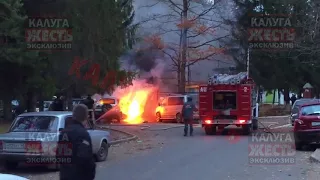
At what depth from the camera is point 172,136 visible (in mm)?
27078

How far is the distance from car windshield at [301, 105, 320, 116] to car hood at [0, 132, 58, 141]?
8.78 meters

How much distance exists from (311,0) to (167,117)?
21.1 m

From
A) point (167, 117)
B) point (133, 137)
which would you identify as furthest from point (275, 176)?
point (167, 117)

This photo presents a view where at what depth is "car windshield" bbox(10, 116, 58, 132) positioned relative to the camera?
49.3ft

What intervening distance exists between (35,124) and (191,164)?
438 centimetres

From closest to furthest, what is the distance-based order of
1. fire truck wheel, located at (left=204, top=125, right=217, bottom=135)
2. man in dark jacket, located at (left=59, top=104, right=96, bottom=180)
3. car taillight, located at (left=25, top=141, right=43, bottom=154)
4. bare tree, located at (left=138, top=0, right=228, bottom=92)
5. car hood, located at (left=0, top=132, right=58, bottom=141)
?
1. man in dark jacket, located at (left=59, top=104, right=96, bottom=180)
2. car taillight, located at (left=25, top=141, right=43, bottom=154)
3. car hood, located at (left=0, top=132, right=58, bottom=141)
4. fire truck wheel, located at (left=204, top=125, right=217, bottom=135)
5. bare tree, located at (left=138, top=0, right=228, bottom=92)

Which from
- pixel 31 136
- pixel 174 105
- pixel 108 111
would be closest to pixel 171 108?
pixel 174 105

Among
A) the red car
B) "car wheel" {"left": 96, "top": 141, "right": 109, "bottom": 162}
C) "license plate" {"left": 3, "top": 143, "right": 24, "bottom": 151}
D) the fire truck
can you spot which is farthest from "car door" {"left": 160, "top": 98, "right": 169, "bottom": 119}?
"license plate" {"left": 3, "top": 143, "right": 24, "bottom": 151}

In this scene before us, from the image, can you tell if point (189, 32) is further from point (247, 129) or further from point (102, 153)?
point (102, 153)

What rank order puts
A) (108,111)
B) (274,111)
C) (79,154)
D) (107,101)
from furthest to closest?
(274,111)
(107,101)
(108,111)
(79,154)

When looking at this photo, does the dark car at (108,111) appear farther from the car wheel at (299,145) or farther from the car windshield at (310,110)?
the car windshield at (310,110)

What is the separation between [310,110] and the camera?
1948cm

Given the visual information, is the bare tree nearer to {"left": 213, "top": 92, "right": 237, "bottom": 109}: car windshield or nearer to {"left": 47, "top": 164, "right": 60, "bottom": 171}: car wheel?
{"left": 213, "top": 92, "right": 237, "bottom": 109}: car windshield

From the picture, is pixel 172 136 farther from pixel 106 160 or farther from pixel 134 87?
pixel 134 87
